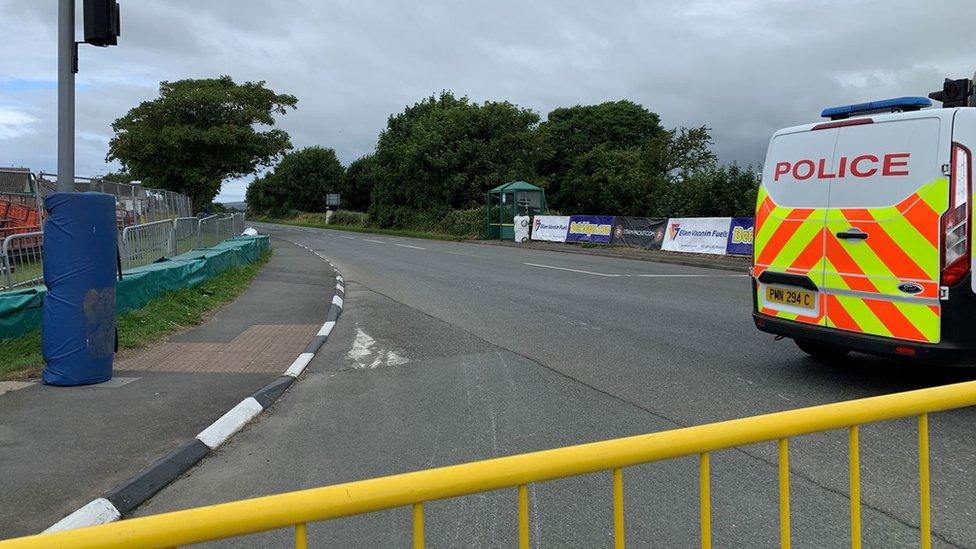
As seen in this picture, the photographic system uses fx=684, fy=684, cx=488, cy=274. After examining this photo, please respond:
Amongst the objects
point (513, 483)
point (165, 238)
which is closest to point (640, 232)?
point (165, 238)

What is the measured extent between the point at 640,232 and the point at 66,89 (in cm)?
2058

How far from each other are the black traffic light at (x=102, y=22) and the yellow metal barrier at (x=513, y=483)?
609 centimetres

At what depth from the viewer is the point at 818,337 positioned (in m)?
5.93

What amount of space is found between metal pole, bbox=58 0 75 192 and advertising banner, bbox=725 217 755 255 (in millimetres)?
17368

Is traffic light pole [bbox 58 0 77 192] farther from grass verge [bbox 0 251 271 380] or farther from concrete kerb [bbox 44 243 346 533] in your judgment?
concrete kerb [bbox 44 243 346 533]

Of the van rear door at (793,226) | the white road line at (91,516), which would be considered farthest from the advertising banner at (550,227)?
the white road line at (91,516)

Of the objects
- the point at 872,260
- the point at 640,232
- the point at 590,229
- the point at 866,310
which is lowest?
the point at 866,310

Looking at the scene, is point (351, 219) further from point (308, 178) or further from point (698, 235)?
point (698, 235)

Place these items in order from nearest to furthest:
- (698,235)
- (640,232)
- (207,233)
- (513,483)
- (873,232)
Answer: (513,483) → (873,232) → (207,233) → (698,235) → (640,232)

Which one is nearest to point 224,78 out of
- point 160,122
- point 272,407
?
point 160,122

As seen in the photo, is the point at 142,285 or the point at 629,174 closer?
the point at 142,285

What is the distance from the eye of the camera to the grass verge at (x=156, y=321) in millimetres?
6430

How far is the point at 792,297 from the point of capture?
625 cm

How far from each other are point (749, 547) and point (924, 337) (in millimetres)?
3046
